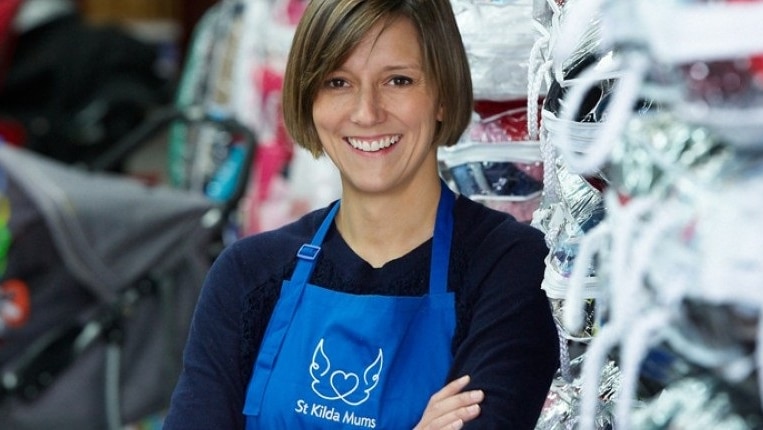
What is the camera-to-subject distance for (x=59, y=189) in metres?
3.47

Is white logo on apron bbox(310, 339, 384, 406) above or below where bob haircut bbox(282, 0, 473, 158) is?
below

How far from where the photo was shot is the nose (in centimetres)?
202

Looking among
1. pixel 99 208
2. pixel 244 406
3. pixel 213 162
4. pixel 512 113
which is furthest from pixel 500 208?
pixel 213 162

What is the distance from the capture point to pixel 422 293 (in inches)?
78.7

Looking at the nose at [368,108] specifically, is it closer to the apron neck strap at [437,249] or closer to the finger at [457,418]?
the apron neck strap at [437,249]

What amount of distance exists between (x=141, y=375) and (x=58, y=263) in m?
0.36

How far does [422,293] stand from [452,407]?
21cm

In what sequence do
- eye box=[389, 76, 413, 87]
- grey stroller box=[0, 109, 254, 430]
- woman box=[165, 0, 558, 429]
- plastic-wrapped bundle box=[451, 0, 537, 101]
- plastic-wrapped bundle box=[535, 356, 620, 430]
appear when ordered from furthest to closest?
grey stroller box=[0, 109, 254, 430], plastic-wrapped bundle box=[451, 0, 537, 101], eye box=[389, 76, 413, 87], woman box=[165, 0, 558, 429], plastic-wrapped bundle box=[535, 356, 620, 430]

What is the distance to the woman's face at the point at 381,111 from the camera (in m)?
2.02

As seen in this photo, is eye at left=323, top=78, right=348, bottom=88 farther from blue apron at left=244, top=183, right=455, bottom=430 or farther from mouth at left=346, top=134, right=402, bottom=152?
blue apron at left=244, top=183, right=455, bottom=430

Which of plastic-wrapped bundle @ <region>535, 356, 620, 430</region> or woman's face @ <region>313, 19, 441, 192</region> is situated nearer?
plastic-wrapped bundle @ <region>535, 356, 620, 430</region>

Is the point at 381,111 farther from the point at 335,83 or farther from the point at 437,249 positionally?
the point at 437,249

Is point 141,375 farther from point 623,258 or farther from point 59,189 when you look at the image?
point 623,258

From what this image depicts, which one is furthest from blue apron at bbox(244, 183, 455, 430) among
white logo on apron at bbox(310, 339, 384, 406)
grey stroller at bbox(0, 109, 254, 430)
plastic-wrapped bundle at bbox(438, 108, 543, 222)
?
grey stroller at bbox(0, 109, 254, 430)
